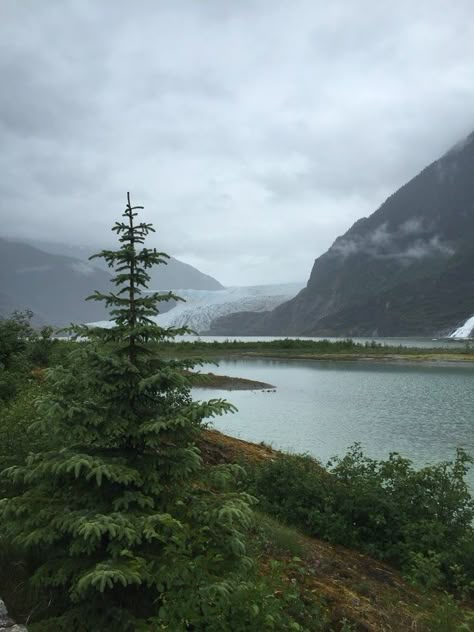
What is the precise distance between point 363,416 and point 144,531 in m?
29.9

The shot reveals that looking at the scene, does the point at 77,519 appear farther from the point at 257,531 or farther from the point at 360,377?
the point at 360,377

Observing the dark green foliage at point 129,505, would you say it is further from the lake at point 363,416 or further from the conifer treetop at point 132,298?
the lake at point 363,416

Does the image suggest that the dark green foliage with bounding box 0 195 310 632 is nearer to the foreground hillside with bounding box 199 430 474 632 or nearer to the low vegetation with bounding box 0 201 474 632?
the low vegetation with bounding box 0 201 474 632

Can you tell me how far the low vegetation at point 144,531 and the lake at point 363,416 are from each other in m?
10.2

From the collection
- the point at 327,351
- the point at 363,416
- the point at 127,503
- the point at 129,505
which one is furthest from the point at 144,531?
the point at 327,351

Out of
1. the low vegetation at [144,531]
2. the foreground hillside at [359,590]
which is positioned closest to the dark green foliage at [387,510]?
the low vegetation at [144,531]

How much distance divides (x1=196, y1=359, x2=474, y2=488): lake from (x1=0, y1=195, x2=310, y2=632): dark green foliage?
13.2m

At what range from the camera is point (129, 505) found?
5961 millimetres

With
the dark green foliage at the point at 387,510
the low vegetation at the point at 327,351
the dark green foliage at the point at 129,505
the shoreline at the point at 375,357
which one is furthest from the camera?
the low vegetation at the point at 327,351

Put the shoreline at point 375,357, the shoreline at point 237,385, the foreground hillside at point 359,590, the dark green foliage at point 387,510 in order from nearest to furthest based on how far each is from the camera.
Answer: the foreground hillside at point 359,590, the dark green foliage at point 387,510, the shoreline at point 237,385, the shoreline at point 375,357

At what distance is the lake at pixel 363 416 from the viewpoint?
24312 mm

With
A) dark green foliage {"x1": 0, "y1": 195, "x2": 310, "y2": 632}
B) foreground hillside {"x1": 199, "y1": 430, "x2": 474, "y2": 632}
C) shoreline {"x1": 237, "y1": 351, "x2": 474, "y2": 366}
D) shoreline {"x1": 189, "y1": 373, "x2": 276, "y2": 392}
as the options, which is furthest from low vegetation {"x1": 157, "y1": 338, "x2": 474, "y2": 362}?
dark green foliage {"x1": 0, "y1": 195, "x2": 310, "y2": 632}

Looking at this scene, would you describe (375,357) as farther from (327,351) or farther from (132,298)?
(132,298)

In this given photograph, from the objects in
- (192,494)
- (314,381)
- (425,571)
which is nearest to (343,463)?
(425,571)
